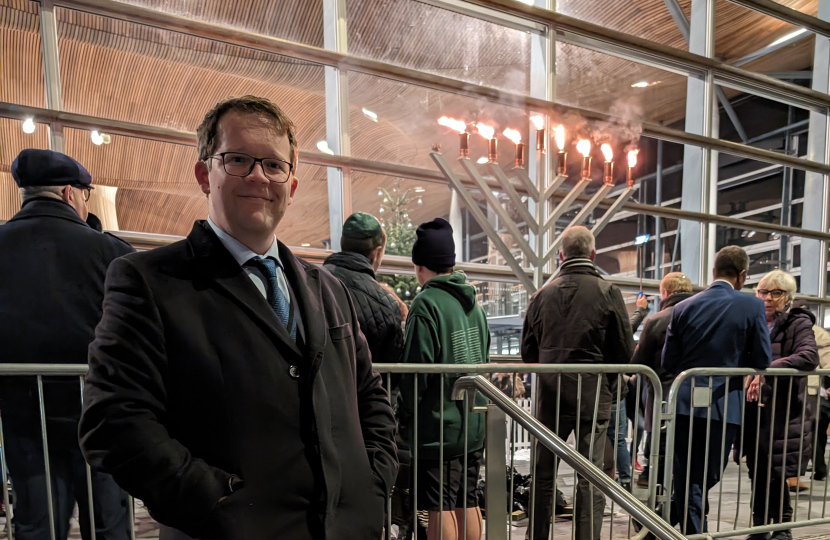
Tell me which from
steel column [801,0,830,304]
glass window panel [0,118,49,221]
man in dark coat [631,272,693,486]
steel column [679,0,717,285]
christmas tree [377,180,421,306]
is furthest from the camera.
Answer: steel column [801,0,830,304]

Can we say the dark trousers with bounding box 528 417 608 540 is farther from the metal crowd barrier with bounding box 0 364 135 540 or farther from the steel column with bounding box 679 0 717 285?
the steel column with bounding box 679 0 717 285

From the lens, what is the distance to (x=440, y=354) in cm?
236

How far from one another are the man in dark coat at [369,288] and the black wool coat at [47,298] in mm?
891

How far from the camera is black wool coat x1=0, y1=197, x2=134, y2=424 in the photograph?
1776 millimetres

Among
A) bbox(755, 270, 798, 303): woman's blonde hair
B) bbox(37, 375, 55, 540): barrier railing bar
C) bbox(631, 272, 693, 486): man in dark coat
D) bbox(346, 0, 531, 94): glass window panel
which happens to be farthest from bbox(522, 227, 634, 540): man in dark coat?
bbox(346, 0, 531, 94): glass window panel

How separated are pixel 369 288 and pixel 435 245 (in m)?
0.37

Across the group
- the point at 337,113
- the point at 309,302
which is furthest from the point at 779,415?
the point at 337,113

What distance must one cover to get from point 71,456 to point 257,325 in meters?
1.32

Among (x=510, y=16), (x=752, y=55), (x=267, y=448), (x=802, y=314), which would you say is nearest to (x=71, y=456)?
(x=267, y=448)

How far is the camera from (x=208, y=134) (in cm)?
109

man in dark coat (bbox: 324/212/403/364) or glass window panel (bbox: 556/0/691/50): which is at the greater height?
glass window panel (bbox: 556/0/691/50)

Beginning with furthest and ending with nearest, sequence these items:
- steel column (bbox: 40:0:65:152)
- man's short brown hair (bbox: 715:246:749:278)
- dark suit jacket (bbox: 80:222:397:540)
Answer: steel column (bbox: 40:0:65:152)
man's short brown hair (bbox: 715:246:749:278)
dark suit jacket (bbox: 80:222:397:540)

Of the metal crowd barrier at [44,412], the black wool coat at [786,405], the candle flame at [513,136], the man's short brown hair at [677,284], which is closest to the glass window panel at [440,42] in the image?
the candle flame at [513,136]

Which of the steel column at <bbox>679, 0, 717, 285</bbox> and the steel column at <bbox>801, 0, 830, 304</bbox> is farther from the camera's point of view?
the steel column at <bbox>801, 0, 830, 304</bbox>
